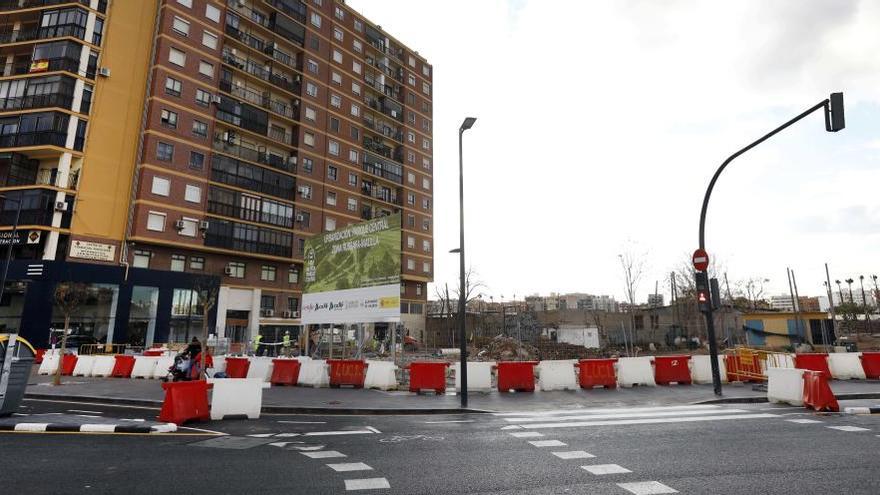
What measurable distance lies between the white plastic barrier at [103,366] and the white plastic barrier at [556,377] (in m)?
17.7

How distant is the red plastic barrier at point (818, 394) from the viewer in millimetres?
10172

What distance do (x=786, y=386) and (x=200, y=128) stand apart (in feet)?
134

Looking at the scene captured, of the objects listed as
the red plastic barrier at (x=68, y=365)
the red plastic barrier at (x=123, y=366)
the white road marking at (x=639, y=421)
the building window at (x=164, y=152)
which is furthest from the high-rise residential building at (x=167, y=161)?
the white road marking at (x=639, y=421)

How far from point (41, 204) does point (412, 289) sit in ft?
116

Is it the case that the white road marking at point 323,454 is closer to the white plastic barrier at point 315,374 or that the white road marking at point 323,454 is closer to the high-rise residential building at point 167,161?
the white plastic barrier at point 315,374

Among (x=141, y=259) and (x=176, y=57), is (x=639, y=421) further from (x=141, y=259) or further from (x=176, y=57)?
(x=176, y=57)

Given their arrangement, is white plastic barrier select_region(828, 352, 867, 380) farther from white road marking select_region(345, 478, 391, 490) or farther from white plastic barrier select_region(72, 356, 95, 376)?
white plastic barrier select_region(72, 356, 95, 376)

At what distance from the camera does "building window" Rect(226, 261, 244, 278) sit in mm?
38594

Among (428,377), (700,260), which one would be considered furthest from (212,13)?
(700,260)

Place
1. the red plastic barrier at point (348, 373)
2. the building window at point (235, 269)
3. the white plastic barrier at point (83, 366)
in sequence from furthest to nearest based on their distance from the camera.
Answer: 1. the building window at point (235, 269)
2. the white plastic barrier at point (83, 366)
3. the red plastic barrier at point (348, 373)

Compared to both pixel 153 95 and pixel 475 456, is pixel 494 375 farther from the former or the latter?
pixel 153 95

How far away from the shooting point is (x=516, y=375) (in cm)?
→ 1470

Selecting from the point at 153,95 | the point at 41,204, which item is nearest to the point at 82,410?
the point at 41,204

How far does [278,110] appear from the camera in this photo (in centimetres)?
4469
